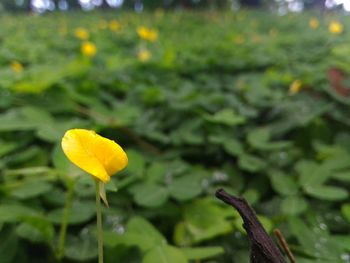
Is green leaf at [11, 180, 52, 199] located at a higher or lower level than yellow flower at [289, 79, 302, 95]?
lower

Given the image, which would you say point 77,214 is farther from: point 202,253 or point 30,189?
point 202,253

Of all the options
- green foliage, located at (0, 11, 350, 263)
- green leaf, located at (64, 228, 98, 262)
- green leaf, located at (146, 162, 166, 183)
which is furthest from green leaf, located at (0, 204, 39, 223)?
green leaf, located at (146, 162, 166, 183)

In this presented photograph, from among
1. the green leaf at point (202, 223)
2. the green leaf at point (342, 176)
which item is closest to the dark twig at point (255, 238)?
the green leaf at point (202, 223)

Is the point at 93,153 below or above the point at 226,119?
above

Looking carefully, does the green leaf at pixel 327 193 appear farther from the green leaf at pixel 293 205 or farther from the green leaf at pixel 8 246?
the green leaf at pixel 8 246

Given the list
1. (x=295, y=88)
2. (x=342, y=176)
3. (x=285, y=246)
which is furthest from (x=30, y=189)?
→ (x=295, y=88)

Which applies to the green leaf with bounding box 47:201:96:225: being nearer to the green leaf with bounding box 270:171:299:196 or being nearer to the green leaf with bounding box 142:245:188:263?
the green leaf with bounding box 142:245:188:263

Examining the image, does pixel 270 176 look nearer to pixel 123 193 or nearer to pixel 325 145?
pixel 325 145
